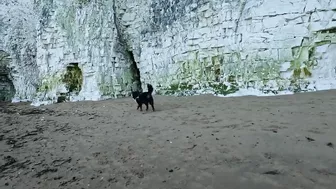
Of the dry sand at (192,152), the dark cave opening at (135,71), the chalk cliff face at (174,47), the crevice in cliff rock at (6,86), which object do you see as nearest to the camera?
the dry sand at (192,152)

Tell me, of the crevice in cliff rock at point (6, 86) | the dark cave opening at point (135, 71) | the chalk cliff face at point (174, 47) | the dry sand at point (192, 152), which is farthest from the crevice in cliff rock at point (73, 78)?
the crevice in cliff rock at point (6, 86)

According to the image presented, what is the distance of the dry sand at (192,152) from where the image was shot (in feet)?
Answer: 9.55

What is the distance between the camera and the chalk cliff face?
8133 millimetres

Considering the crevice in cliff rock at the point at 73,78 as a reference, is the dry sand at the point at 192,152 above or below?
below

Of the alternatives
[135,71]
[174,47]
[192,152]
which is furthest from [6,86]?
→ [192,152]

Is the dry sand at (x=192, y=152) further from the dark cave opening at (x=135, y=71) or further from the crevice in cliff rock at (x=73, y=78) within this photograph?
the dark cave opening at (x=135, y=71)

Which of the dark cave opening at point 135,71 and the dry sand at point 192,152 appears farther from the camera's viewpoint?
the dark cave opening at point 135,71

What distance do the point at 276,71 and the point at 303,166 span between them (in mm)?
6174

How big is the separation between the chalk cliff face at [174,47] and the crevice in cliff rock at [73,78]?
0.18 feet

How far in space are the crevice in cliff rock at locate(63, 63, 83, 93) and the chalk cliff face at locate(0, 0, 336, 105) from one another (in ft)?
0.18

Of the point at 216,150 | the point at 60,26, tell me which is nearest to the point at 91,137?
the point at 216,150

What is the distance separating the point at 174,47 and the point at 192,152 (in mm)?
8606

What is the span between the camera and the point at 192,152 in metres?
3.81

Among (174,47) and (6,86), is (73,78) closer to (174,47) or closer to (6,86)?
(174,47)
